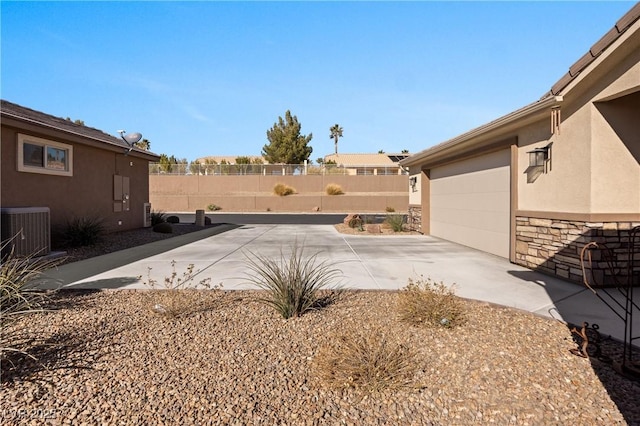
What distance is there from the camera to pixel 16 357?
13.0 feet

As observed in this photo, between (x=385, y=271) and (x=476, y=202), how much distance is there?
4.96 meters

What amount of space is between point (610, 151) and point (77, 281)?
1008 centimetres

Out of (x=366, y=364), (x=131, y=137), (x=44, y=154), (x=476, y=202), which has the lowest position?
(x=366, y=364)

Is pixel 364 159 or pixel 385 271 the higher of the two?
pixel 364 159

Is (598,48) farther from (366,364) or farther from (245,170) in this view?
(245,170)

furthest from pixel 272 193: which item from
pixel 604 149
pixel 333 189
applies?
pixel 604 149

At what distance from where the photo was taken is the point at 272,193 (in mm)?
41000

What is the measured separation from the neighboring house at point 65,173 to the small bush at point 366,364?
818 cm

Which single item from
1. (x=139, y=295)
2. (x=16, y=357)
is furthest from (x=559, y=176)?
(x=16, y=357)

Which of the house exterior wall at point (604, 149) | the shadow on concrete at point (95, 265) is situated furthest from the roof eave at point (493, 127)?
the shadow on concrete at point (95, 265)

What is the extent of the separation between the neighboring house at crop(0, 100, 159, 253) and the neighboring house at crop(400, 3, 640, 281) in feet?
37.7

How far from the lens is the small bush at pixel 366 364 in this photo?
3.52 metres

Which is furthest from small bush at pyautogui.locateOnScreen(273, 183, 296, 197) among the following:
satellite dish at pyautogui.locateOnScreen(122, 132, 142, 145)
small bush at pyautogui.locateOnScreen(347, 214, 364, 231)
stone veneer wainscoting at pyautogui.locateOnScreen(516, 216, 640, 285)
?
stone veneer wainscoting at pyautogui.locateOnScreen(516, 216, 640, 285)

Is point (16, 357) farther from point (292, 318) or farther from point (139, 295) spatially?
point (292, 318)
